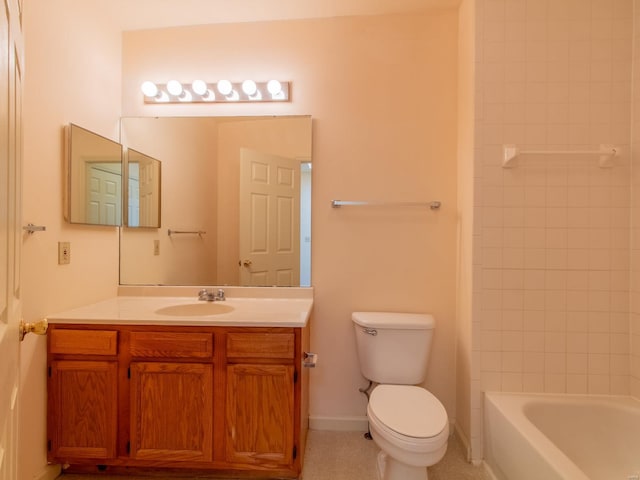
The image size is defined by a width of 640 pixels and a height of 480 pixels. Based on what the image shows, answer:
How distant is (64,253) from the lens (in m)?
1.59

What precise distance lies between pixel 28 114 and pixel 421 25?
211 centimetres

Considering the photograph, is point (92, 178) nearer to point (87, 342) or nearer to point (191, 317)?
point (87, 342)

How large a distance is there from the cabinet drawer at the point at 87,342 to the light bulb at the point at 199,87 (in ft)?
4.81

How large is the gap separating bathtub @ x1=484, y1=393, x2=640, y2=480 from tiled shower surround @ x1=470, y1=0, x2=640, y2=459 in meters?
0.08

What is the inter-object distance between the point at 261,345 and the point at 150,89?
1733 mm

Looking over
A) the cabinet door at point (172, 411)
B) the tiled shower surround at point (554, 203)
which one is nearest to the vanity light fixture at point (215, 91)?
the tiled shower surround at point (554, 203)

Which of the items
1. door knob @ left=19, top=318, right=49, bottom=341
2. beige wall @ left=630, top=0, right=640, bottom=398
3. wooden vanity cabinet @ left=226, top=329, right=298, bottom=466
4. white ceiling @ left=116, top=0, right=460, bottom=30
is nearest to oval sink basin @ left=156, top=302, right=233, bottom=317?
wooden vanity cabinet @ left=226, top=329, right=298, bottom=466

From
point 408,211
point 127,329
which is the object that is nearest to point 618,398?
point 408,211

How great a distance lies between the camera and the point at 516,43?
5.39ft

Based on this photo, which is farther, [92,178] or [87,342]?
[92,178]

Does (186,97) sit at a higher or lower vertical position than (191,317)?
higher

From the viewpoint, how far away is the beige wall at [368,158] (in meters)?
1.93

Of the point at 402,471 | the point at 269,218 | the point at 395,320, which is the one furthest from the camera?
the point at 269,218

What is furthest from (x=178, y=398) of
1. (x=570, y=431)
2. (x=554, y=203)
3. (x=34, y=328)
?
(x=554, y=203)
